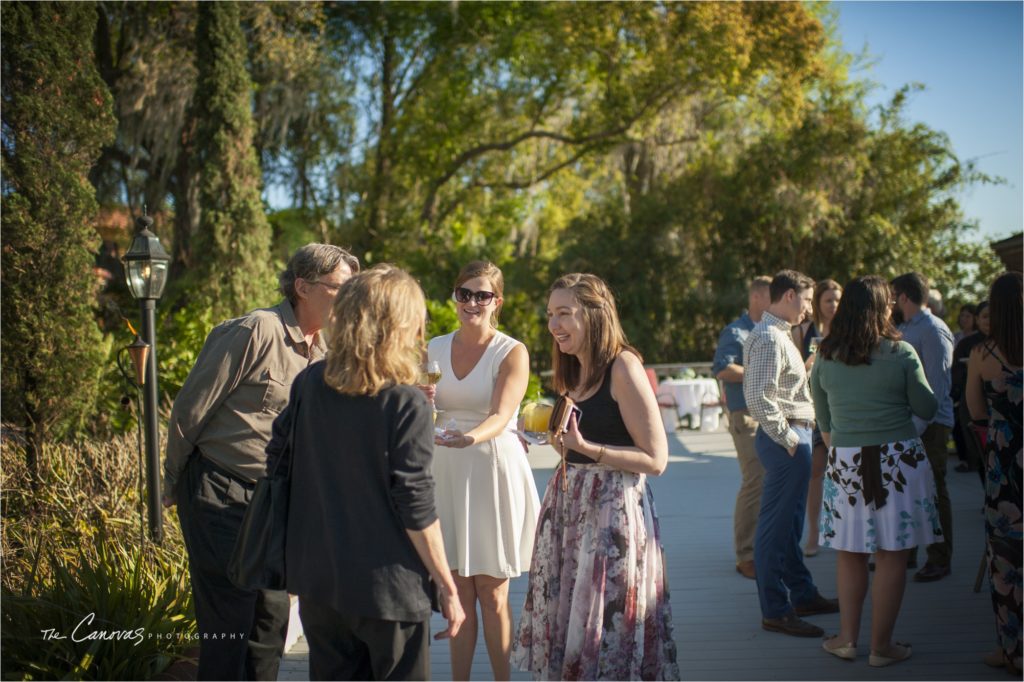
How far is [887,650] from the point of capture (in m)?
4.32

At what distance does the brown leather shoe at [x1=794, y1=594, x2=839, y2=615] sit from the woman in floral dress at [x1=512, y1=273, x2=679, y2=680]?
6.53 ft

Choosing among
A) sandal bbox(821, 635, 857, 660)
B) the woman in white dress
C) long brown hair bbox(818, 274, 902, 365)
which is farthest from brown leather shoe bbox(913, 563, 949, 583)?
the woman in white dress

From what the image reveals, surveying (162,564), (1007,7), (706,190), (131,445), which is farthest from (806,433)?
(706,190)

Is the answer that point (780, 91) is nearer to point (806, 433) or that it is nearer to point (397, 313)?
point (806, 433)

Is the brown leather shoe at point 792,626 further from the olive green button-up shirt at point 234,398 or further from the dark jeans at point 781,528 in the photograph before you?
the olive green button-up shirt at point 234,398

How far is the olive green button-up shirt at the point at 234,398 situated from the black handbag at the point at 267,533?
81 centimetres

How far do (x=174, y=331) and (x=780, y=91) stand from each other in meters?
13.3

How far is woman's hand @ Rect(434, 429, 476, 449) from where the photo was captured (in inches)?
139

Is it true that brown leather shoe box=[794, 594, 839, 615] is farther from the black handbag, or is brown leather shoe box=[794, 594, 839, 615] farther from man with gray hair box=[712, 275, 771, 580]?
the black handbag

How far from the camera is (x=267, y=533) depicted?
269 cm

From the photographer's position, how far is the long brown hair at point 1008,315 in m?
3.97

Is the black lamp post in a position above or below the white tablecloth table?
above

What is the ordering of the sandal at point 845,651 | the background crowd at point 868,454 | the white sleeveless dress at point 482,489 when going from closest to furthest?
the white sleeveless dress at point 482,489
the background crowd at point 868,454
the sandal at point 845,651

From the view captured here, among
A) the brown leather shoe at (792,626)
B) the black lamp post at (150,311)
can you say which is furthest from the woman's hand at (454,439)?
the black lamp post at (150,311)
